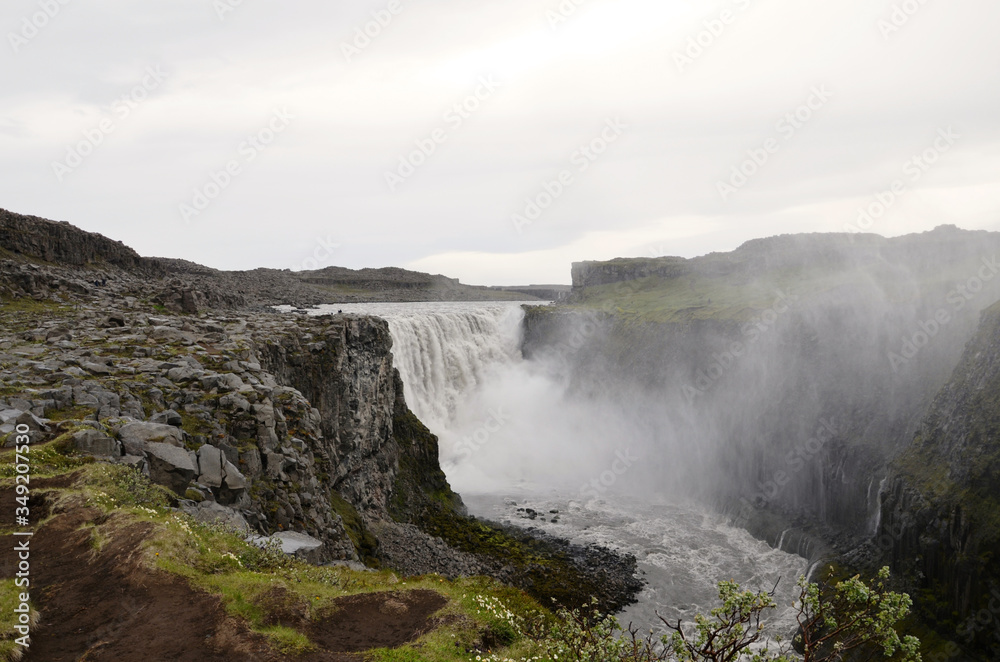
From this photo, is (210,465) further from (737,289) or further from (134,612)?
(737,289)

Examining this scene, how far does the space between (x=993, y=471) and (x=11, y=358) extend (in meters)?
36.2

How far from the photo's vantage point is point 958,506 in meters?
24.6

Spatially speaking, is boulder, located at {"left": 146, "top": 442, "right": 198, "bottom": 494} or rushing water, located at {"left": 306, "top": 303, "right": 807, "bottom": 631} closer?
boulder, located at {"left": 146, "top": 442, "right": 198, "bottom": 494}

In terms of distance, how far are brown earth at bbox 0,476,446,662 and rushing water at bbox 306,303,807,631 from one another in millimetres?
21402

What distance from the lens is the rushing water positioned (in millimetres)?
34781

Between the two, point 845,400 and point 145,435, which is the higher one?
point 145,435

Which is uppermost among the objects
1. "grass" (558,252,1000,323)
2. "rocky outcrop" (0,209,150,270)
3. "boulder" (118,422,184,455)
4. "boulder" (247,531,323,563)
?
"rocky outcrop" (0,209,150,270)

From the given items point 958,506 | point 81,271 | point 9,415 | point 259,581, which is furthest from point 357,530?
point 81,271

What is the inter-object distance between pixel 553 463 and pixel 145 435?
43803 mm

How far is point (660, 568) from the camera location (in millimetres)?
34812

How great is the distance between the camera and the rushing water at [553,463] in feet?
114

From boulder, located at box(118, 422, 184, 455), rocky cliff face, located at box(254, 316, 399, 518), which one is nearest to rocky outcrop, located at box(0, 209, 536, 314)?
rocky cliff face, located at box(254, 316, 399, 518)

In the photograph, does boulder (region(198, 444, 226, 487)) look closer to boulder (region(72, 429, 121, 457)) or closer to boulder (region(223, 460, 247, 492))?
boulder (region(223, 460, 247, 492))

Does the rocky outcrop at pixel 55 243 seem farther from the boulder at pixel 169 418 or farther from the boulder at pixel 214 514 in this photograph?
the boulder at pixel 214 514
